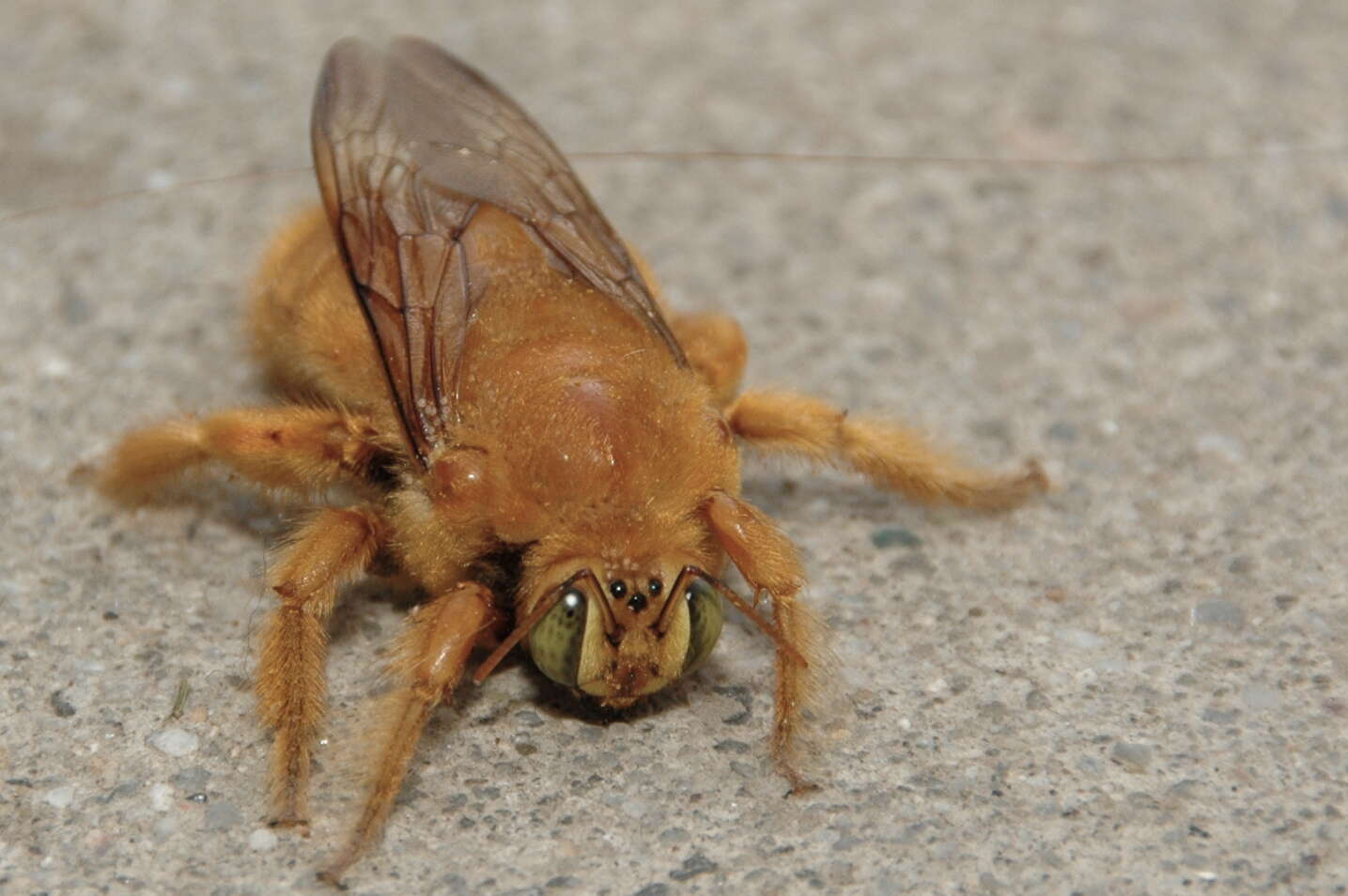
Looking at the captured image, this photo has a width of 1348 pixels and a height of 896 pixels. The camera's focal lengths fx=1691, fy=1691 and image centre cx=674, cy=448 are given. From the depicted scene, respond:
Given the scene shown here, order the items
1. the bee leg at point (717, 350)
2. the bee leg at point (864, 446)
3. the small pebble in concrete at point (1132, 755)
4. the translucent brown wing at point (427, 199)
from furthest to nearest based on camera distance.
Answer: the bee leg at point (717, 350) → the bee leg at point (864, 446) → the translucent brown wing at point (427, 199) → the small pebble in concrete at point (1132, 755)

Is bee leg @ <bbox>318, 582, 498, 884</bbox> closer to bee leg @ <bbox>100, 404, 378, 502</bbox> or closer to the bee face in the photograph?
the bee face

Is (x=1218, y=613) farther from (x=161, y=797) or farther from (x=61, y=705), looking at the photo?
(x=61, y=705)

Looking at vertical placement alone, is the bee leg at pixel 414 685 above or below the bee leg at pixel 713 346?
below

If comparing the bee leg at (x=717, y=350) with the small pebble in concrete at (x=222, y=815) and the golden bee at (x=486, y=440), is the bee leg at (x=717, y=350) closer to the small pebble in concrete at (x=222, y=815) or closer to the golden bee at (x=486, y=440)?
the golden bee at (x=486, y=440)

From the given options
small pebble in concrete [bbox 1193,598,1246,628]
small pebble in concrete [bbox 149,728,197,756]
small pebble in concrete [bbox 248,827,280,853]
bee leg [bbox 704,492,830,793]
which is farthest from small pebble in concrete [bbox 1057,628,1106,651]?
small pebble in concrete [bbox 149,728,197,756]

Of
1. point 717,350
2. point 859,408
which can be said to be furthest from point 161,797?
point 859,408

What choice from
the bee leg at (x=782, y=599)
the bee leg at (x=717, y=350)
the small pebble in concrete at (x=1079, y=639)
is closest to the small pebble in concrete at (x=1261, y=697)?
the small pebble in concrete at (x=1079, y=639)

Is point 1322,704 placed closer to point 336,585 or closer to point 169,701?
point 336,585
